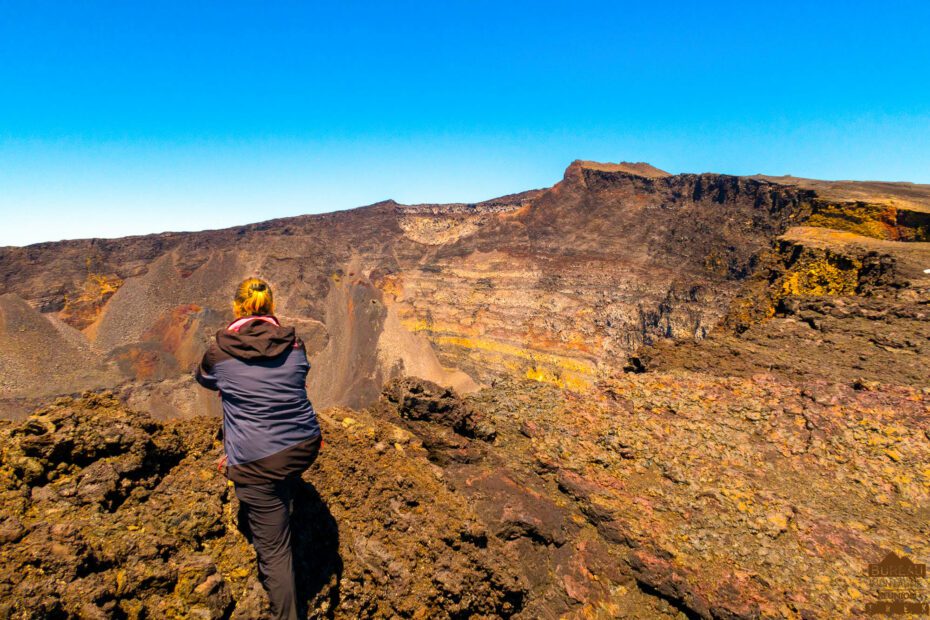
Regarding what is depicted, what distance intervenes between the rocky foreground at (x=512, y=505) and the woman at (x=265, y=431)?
12.5 inches

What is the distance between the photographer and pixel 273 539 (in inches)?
110

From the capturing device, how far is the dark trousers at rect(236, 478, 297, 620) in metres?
2.75

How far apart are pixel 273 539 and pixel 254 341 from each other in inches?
49.3

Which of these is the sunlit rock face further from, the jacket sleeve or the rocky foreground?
the jacket sleeve

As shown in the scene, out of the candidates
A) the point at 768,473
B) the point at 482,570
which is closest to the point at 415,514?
the point at 482,570

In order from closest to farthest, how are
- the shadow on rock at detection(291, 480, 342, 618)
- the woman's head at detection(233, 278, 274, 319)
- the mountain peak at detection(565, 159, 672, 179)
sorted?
the woman's head at detection(233, 278, 274, 319)
the shadow on rock at detection(291, 480, 342, 618)
the mountain peak at detection(565, 159, 672, 179)

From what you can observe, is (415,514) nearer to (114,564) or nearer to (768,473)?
(114,564)

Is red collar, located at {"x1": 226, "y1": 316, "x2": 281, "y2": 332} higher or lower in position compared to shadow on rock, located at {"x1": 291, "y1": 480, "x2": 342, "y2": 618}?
higher

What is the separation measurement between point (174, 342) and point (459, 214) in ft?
98.1

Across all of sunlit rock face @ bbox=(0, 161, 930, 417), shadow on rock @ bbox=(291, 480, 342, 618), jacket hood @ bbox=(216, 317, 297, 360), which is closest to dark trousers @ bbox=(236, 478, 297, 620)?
shadow on rock @ bbox=(291, 480, 342, 618)

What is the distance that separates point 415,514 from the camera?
4.02 metres

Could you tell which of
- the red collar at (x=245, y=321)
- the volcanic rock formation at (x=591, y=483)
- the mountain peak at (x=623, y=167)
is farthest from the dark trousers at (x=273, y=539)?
the mountain peak at (x=623, y=167)

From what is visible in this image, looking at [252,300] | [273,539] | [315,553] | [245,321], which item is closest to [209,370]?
[245,321]

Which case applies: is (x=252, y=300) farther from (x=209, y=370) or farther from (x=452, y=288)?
(x=452, y=288)
